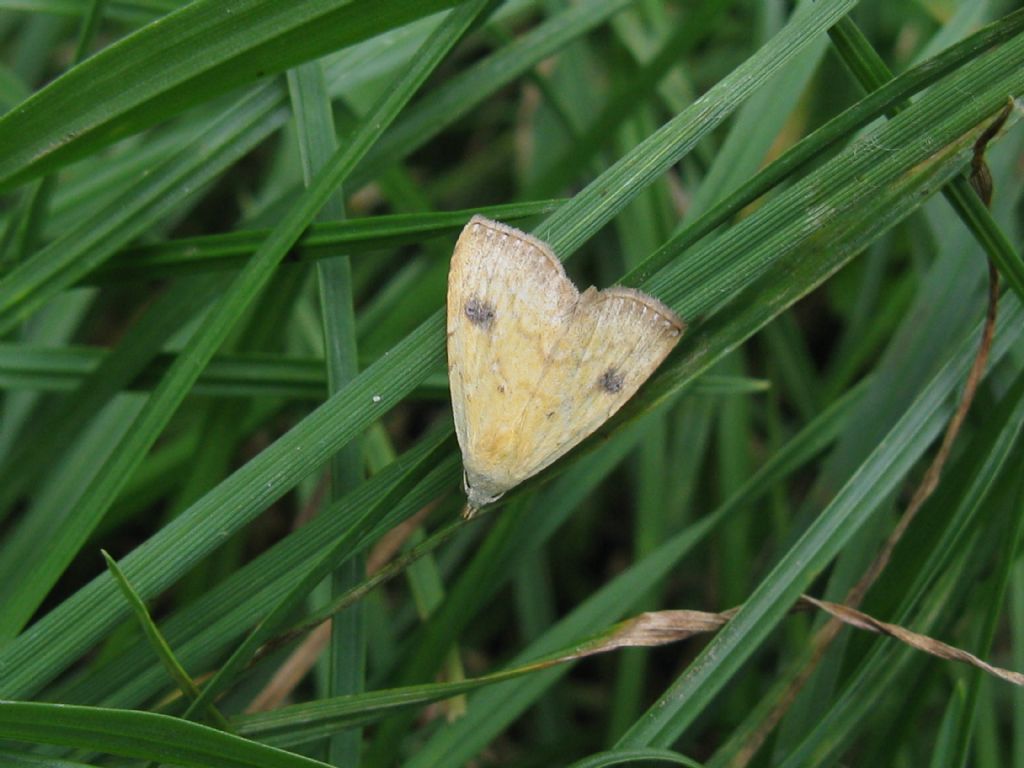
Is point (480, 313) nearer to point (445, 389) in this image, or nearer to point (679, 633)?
point (445, 389)

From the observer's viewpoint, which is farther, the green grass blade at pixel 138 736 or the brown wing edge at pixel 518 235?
the brown wing edge at pixel 518 235

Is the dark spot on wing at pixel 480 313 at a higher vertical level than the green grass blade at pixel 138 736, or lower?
higher

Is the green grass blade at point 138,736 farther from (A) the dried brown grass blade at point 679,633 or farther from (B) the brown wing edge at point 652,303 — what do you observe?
(B) the brown wing edge at point 652,303

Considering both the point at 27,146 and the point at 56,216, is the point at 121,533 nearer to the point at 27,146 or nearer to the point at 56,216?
the point at 56,216

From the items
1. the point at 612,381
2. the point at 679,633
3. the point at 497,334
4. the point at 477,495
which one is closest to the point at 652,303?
the point at 612,381

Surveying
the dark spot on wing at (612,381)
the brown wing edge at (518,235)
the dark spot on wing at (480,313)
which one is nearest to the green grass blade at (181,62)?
the brown wing edge at (518,235)

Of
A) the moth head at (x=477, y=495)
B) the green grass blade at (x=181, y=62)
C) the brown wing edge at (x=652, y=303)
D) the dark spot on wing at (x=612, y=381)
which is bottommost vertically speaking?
the moth head at (x=477, y=495)

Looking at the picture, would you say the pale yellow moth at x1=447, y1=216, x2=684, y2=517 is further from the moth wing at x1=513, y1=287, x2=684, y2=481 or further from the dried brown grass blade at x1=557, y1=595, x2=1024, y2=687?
the dried brown grass blade at x1=557, y1=595, x2=1024, y2=687

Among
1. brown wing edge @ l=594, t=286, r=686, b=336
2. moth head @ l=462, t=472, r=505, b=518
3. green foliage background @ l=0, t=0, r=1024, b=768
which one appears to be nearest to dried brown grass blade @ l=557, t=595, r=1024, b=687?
green foliage background @ l=0, t=0, r=1024, b=768

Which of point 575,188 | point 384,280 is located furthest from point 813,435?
point 384,280
